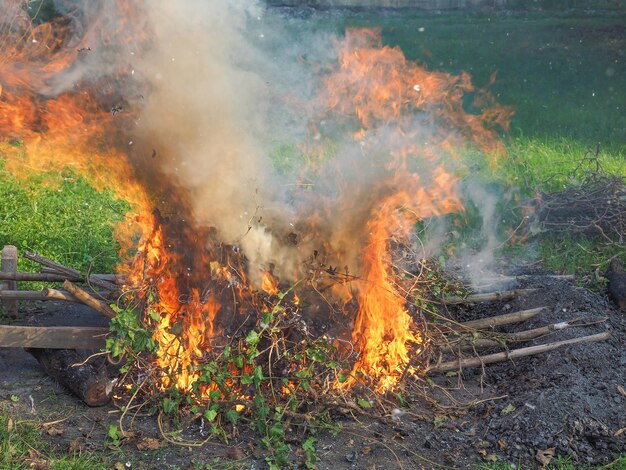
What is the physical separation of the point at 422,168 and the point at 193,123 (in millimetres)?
2457

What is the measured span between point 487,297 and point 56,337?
3.63m

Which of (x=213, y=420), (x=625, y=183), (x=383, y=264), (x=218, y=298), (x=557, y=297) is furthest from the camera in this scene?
(x=625, y=183)

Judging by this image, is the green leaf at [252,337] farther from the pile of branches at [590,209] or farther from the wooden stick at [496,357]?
the pile of branches at [590,209]

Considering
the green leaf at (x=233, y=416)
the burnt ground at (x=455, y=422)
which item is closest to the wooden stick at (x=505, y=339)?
the burnt ground at (x=455, y=422)

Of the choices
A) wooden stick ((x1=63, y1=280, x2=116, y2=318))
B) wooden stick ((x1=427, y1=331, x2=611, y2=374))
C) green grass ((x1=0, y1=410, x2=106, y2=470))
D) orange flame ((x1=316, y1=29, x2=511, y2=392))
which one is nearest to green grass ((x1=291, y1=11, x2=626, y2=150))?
orange flame ((x1=316, y1=29, x2=511, y2=392))

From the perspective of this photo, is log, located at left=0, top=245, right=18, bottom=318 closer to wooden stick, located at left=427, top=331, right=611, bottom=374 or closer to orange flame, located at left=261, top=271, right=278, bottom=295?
orange flame, located at left=261, top=271, right=278, bottom=295

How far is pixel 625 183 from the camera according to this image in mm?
8484

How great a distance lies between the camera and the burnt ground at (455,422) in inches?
182

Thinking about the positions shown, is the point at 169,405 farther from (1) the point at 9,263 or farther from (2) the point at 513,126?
(2) the point at 513,126

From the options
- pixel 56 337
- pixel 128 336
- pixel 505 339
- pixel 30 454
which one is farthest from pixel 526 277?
pixel 30 454

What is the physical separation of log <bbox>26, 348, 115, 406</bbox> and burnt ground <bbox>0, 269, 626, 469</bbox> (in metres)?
0.09

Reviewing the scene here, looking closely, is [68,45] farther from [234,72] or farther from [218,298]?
[218,298]

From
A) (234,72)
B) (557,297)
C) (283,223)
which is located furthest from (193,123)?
(557,297)

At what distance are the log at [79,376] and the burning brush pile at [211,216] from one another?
0.68 ft
